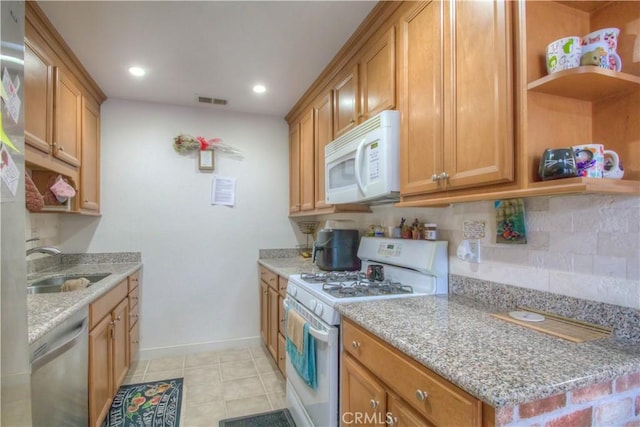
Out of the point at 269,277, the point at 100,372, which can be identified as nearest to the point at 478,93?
the point at 269,277

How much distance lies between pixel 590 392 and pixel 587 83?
0.87 meters

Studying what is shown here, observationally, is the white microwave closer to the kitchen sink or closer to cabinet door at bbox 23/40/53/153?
cabinet door at bbox 23/40/53/153

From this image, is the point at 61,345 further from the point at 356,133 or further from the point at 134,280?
the point at 356,133

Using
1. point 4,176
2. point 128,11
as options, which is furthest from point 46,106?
point 4,176

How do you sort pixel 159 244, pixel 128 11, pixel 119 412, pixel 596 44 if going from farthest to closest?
pixel 159 244 → pixel 119 412 → pixel 128 11 → pixel 596 44

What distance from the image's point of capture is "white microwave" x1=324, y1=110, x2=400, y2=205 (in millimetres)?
1676

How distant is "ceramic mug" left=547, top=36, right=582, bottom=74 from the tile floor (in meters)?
2.43

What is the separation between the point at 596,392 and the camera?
839mm

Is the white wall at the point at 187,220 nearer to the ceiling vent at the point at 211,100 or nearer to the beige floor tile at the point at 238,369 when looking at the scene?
the ceiling vent at the point at 211,100

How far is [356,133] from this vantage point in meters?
1.95

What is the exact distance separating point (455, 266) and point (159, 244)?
106 inches

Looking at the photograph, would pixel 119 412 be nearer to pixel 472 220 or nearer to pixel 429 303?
pixel 429 303

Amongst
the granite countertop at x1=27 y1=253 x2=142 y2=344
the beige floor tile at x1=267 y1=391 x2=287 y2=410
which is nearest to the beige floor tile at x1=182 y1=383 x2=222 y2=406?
the beige floor tile at x1=267 y1=391 x2=287 y2=410

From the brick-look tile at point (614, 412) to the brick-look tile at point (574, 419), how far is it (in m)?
0.04
